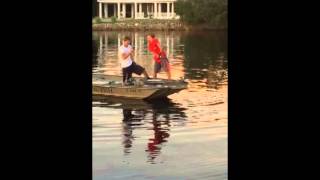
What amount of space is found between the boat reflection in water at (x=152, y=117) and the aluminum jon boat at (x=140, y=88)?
12cm

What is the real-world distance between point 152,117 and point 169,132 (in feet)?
4.84

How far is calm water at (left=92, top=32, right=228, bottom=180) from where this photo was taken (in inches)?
239

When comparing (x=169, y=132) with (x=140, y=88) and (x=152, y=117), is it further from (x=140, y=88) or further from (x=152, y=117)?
(x=140, y=88)

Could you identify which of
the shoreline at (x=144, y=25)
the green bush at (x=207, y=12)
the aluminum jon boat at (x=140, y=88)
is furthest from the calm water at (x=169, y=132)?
the shoreline at (x=144, y=25)

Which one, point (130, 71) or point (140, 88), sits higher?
point (130, 71)

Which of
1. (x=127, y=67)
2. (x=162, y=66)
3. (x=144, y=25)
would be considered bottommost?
(x=162, y=66)

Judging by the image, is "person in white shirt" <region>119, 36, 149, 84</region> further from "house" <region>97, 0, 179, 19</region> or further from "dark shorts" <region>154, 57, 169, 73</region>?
"house" <region>97, 0, 179, 19</region>

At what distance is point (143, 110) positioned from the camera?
10984mm

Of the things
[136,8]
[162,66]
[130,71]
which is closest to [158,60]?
[162,66]

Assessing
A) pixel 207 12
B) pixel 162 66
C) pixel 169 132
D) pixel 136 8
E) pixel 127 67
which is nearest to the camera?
pixel 169 132

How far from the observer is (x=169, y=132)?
9344mm
